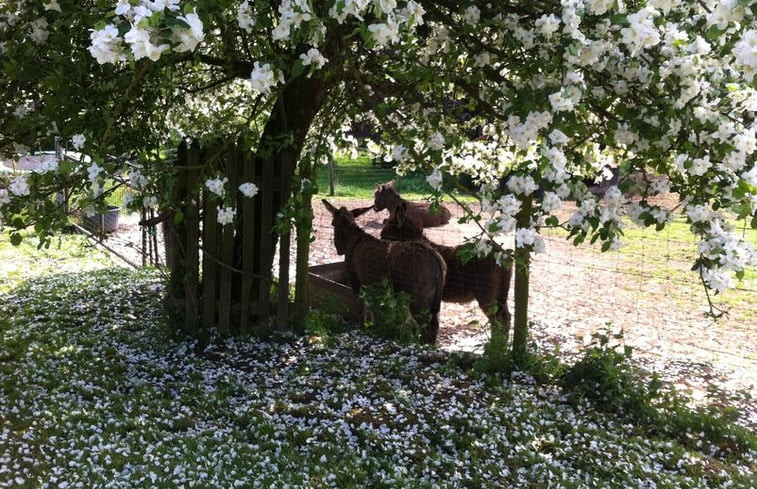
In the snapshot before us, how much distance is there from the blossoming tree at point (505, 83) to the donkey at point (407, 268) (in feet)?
5.73

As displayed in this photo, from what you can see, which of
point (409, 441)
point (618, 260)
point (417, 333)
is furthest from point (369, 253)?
point (618, 260)

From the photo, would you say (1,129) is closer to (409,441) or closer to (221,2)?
(221,2)

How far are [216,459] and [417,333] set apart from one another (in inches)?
115

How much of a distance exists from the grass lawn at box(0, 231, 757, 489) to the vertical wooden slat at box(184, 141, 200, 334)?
0.87 feet

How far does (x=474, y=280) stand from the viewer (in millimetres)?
6902

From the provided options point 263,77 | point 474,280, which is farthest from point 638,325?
point 263,77

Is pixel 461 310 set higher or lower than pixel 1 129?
lower

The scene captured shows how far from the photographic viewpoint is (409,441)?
4332mm

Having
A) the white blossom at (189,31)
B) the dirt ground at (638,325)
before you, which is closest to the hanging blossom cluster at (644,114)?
the white blossom at (189,31)

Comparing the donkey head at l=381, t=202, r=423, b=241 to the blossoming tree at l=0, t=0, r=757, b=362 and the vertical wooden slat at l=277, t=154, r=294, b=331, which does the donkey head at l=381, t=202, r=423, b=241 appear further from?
the blossoming tree at l=0, t=0, r=757, b=362

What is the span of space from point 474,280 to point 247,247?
2325 millimetres

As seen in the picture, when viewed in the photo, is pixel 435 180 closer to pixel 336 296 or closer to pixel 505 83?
pixel 505 83

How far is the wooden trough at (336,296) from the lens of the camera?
23.0ft

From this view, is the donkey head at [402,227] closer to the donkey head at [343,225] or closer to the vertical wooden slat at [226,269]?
the donkey head at [343,225]
